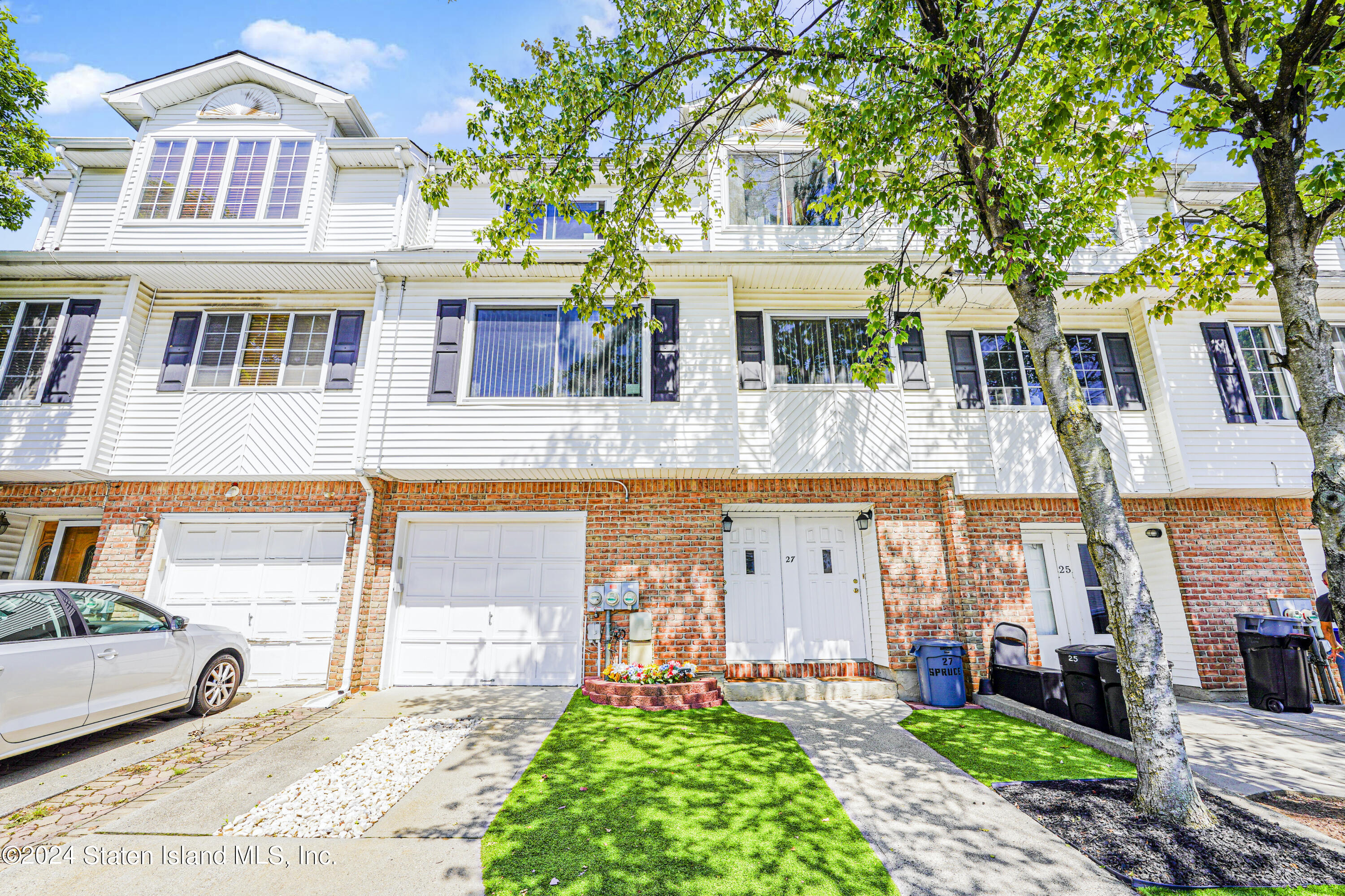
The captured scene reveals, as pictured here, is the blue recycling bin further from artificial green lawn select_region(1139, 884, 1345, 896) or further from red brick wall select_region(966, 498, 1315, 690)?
artificial green lawn select_region(1139, 884, 1345, 896)

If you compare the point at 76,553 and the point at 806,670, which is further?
the point at 76,553

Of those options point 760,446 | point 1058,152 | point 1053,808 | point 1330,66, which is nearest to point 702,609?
point 760,446

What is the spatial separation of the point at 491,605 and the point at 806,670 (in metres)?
4.62

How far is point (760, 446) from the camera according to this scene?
786cm

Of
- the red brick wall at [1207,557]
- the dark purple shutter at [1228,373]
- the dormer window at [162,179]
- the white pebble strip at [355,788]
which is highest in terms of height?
the dormer window at [162,179]

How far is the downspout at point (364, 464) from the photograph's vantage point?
734 cm

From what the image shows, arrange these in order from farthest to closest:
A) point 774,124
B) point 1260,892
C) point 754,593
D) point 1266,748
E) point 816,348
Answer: point 774,124
point 816,348
point 754,593
point 1266,748
point 1260,892

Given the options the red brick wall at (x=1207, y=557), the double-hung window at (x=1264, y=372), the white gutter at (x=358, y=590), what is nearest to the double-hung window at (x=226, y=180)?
the white gutter at (x=358, y=590)

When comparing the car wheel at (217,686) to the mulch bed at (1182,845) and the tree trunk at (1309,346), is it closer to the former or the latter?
the mulch bed at (1182,845)

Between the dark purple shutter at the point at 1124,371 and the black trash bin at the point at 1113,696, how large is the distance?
4.78 metres

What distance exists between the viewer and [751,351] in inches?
324

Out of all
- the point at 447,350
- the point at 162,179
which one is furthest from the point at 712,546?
the point at 162,179

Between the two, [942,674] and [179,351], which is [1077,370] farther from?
[179,351]

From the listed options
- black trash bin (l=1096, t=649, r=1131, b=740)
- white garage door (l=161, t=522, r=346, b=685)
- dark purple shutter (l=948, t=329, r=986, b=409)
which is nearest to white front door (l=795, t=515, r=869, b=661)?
dark purple shutter (l=948, t=329, r=986, b=409)
